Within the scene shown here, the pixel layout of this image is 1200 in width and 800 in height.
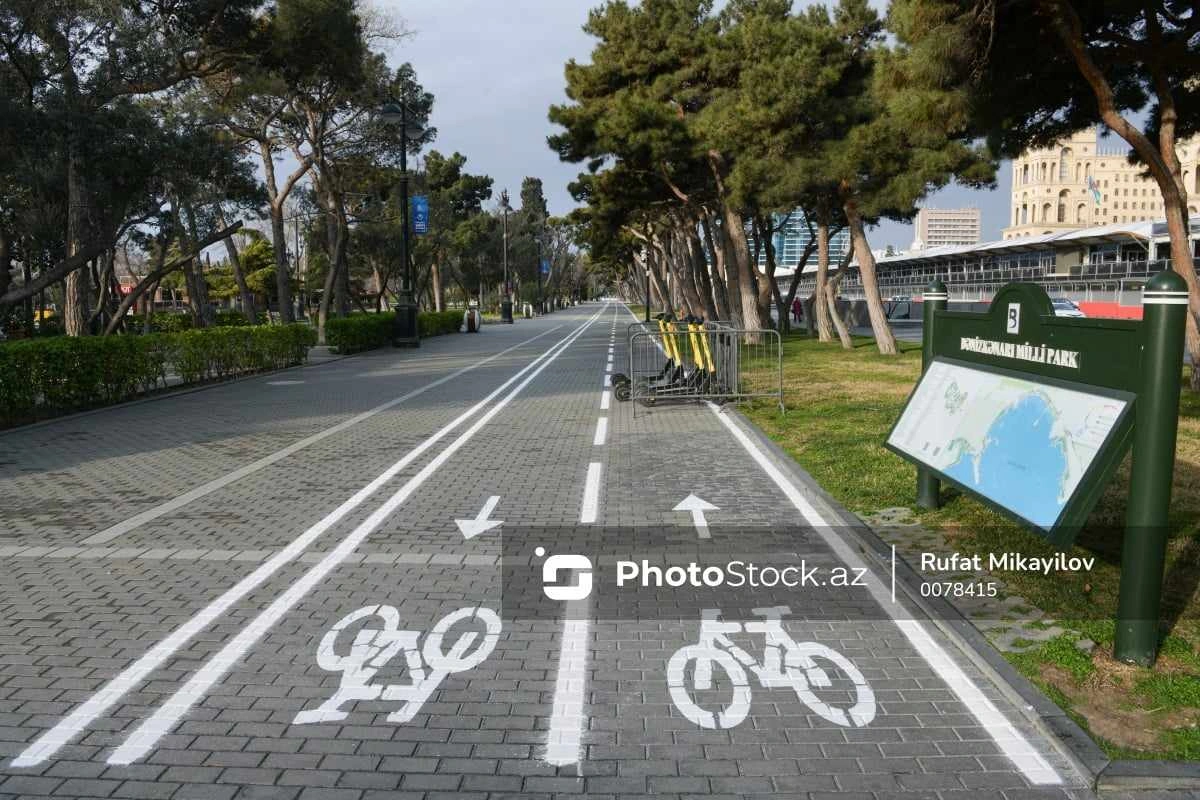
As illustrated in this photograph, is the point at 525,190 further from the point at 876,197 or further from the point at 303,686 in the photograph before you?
the point at 303,686

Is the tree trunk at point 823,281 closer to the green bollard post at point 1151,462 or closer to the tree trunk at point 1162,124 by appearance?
the tree trunk at point 1162,124

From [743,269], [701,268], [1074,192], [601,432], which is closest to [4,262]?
[601,432]

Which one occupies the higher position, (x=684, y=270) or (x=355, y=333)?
(x=684, y=270)

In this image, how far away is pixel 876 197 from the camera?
23.5 metres

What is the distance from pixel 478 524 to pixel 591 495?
134 cm

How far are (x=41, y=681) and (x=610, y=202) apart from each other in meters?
29.9

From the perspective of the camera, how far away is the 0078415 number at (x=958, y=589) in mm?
5312

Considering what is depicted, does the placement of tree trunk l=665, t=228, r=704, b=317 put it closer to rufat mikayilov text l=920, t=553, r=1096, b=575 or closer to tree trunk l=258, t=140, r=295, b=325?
tree trunk l=258, t=140, r=295, b=325

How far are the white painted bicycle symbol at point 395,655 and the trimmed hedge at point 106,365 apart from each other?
10.6 m

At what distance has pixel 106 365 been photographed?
50.1ft

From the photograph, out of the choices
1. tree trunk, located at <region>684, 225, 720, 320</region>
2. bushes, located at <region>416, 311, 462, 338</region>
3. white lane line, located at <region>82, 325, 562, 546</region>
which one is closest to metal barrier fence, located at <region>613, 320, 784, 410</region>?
white lane line, located at <region>82, 325, 562, 546</region>

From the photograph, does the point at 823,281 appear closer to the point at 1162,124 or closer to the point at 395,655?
the point at 1162,124

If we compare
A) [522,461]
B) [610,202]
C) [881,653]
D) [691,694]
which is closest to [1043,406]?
[881,653]

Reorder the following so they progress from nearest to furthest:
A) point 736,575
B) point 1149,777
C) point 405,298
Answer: point 1149,777, point 736,575, point 405,298
